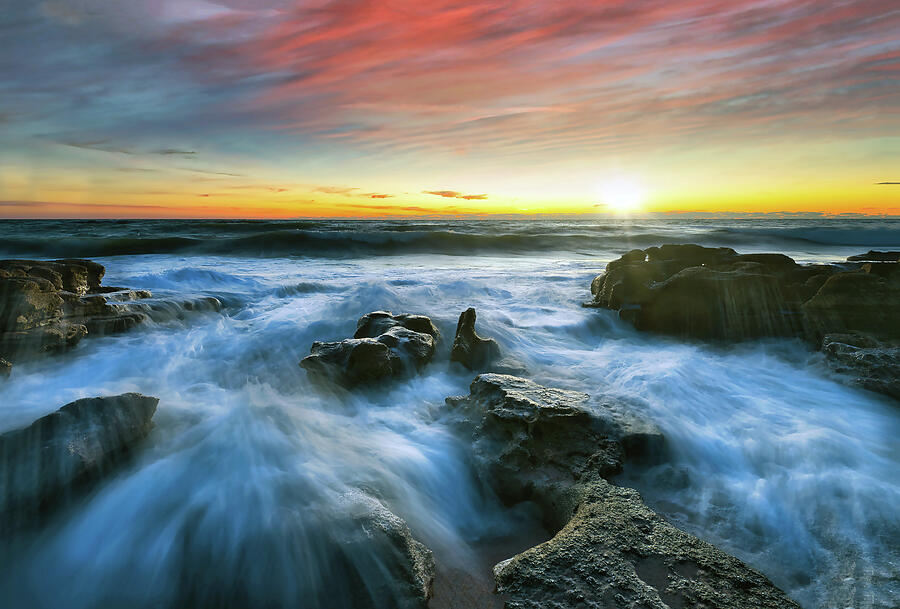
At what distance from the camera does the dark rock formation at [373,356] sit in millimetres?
4676

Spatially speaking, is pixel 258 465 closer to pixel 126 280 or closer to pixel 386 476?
pixel 386 476

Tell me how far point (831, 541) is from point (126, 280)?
14.1 m

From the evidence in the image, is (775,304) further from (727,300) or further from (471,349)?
(471,349)

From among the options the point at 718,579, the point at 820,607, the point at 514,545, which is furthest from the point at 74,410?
the point at 820,607

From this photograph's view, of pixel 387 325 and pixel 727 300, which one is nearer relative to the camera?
pixel 387 325

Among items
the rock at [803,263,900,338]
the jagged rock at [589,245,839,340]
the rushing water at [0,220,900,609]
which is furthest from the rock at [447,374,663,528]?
the rock at [803,263,900,338]

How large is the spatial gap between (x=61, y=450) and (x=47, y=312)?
384 cm

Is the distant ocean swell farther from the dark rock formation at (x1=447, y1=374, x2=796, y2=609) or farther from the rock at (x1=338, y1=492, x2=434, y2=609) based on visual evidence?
the rock at (x1=338, y1=492, x2=434, y2=609)

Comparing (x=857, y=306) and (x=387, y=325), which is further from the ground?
(x=857, y=306)

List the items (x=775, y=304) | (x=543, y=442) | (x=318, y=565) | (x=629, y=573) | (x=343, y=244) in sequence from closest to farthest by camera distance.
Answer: (x=629, y=573)
(x=318, y=565)
(x=543, y=442)
(x=775, y=304)
(x=343, y=244)

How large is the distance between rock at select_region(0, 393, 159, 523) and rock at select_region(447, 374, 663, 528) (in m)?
2.46

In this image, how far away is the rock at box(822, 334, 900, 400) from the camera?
4.41m

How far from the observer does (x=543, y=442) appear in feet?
10.3

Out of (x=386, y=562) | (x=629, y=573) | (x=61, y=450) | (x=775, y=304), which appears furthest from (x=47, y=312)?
(x=775, y=304)
